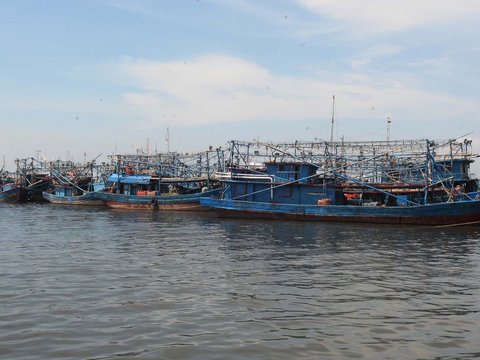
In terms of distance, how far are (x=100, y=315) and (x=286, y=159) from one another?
1121 inches

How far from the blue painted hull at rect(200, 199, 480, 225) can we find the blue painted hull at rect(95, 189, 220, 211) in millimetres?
6232

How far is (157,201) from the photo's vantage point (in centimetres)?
4503

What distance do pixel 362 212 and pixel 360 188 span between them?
3373mm

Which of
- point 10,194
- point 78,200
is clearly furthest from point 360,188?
point 10,194

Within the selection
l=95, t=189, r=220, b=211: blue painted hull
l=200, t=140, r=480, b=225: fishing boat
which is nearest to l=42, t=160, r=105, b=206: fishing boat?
l=95, t=189, r=220, b=211: blue painted hull

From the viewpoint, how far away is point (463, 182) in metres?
34.1

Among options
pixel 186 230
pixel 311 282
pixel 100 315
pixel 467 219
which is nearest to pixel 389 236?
pixel 467 219

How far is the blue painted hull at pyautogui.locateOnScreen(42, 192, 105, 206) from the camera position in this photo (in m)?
52.2

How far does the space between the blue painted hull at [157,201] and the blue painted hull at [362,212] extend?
6232 mm

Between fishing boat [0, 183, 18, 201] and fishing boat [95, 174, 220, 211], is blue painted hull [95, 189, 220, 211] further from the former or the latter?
fishing boat [0, 183, 18, 201]

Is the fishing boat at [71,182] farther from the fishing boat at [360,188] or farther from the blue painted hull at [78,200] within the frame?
the fishing boat at [360,188]

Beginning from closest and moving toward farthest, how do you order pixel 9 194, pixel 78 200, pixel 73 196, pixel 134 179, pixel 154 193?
1. pixel 154 193
2. pixel 134 179
3. pixel 78 200
4. pixel 73 196
5. pixel 9 194

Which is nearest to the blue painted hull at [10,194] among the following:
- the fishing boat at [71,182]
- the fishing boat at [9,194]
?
the fishing boat at [9,194]

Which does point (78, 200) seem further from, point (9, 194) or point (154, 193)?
point (9, 194)
